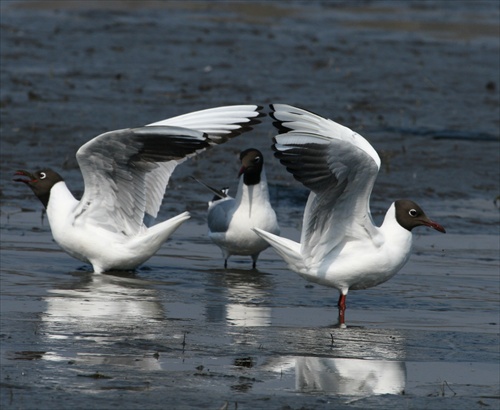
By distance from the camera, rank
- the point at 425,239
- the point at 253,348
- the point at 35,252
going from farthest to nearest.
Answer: the point at 425,239 → the point at 35,252 → the point at 253,348

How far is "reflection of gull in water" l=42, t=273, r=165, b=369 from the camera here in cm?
747

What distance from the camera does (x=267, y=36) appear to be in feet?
80.5

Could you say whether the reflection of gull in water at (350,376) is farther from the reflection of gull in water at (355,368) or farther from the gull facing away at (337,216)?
the gull facing away at (337,216)

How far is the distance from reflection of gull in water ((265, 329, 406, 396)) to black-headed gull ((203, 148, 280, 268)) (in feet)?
9.46

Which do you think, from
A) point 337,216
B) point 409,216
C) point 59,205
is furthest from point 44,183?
point 409,216

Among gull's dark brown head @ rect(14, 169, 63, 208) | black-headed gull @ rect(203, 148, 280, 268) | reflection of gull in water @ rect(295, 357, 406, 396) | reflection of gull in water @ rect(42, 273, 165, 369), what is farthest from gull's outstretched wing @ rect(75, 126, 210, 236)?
reflection of gull in water @ rect(295, 357, 406, 396)

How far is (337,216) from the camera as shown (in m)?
9.25

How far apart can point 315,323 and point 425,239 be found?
12.1ft

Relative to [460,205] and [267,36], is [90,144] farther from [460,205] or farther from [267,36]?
[267,36]

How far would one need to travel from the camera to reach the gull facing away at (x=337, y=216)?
849 centimetres

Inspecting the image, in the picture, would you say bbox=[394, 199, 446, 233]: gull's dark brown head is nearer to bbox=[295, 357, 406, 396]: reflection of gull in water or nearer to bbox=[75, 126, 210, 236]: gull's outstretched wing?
bbox=[75, 126, 210, 236]: gull's outstretched wing

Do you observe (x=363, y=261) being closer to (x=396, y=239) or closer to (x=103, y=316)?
(x=396, y=239)

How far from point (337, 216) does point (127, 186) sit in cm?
222

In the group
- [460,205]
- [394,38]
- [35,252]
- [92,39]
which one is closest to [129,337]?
[35,252]
